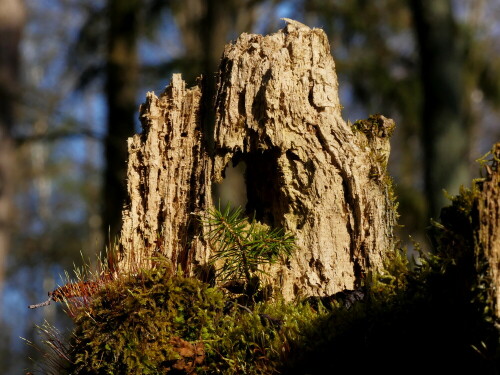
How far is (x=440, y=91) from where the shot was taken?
7000 millimetres

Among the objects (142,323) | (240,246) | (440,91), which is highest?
(440,91)

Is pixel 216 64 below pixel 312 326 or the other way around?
the other way around

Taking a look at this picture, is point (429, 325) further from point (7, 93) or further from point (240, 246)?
point (7, 93)

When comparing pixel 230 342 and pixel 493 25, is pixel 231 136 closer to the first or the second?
pixel 230 342

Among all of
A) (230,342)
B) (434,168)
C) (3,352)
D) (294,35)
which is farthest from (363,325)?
(3,352)

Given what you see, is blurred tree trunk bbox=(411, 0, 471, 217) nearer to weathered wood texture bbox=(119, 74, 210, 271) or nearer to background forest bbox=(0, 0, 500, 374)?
background forest bbox=(0, 0, 500, 374)

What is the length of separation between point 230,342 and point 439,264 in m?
0.66

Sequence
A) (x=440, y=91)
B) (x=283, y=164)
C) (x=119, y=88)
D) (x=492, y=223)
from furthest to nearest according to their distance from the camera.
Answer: (x=119, y=88) < (x=440, y=91) < (x=283, y=164) < (x=492, y=223)

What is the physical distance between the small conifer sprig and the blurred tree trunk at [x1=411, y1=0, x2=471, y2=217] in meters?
5.23

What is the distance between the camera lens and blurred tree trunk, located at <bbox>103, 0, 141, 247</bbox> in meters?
8.88

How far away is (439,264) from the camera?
146 centimetres

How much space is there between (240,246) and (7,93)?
26.4ft

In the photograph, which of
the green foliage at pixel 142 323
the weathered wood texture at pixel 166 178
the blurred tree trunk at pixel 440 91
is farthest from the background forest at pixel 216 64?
the green foliage at pixel 142 323

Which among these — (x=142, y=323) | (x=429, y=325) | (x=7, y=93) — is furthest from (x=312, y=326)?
(x=7, y=93)
